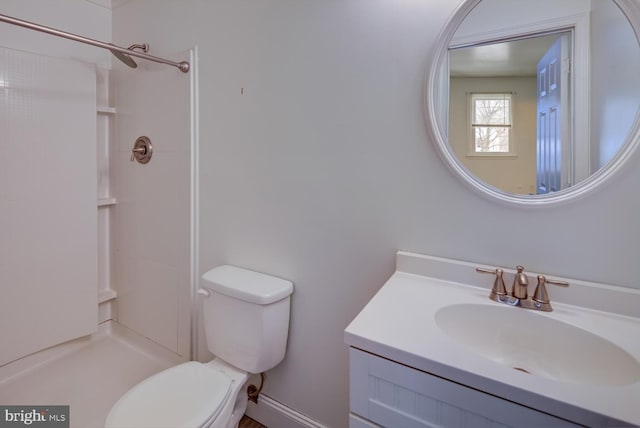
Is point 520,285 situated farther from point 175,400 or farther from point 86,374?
point 86,374

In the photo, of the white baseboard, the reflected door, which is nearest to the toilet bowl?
the white baseboard

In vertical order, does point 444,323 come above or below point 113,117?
below

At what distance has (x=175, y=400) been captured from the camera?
1192mm

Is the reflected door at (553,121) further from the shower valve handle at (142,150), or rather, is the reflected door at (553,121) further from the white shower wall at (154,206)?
the shower valve handle at (142,150)

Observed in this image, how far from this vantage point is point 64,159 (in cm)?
193

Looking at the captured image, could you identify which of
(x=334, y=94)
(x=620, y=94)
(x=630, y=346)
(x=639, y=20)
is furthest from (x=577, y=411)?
(x=334, y=94)

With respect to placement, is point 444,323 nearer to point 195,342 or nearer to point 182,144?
point 195,342

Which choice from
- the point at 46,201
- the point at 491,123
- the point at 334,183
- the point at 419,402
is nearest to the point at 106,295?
the point at 46,201

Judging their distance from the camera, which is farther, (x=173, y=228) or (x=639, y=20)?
(x=173, y=228)

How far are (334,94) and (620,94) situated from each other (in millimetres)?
873

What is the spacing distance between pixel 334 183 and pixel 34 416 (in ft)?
6.01

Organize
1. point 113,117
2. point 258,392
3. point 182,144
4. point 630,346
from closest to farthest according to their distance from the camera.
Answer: point 630,346
point 258,392
point 182,144
point 113,117

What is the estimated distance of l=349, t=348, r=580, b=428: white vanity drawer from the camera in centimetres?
64

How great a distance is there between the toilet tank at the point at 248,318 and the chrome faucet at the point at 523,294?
821mm
